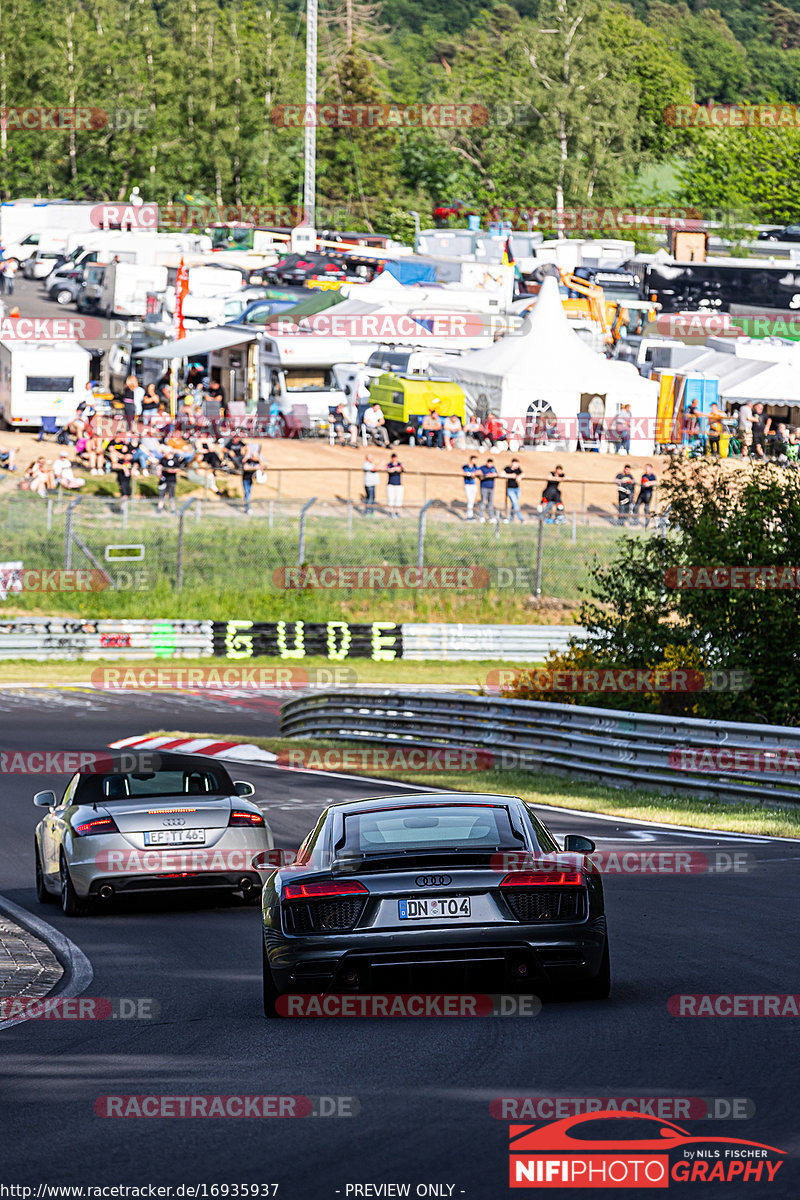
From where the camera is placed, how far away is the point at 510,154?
11962 cm

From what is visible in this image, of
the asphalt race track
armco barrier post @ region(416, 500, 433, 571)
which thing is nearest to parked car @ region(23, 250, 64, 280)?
armco barrier post @ region(416, 500, 433, 571)

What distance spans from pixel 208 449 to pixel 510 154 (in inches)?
3272

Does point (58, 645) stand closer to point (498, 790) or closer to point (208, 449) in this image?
point (208, 449)

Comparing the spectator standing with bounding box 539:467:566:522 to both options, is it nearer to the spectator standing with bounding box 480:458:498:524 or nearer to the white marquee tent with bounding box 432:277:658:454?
the spectator standing with bounding box 480:458:498:524

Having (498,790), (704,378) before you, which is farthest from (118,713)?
(704,378)

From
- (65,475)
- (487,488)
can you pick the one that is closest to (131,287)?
(65,475)

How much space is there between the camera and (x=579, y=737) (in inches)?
766

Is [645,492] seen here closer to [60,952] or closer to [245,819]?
[245,819]

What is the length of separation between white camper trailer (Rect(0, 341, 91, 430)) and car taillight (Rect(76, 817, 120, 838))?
121 feet

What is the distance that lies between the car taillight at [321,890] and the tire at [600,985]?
45.4 inches

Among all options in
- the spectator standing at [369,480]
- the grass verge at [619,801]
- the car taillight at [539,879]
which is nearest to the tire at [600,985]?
the car taillight at [539,879]

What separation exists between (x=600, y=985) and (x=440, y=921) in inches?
35.5

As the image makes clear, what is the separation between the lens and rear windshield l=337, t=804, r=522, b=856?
7.69 m

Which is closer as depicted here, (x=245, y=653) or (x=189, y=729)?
(x=189, y=729)
